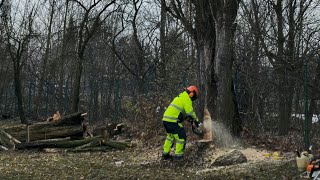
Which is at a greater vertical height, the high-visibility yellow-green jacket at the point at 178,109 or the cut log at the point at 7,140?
the high-visibility yellow-green jacket at the point at 178,109

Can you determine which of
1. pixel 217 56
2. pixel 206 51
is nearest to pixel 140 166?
pixel 217 56

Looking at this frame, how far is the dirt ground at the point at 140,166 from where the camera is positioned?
7.34 m

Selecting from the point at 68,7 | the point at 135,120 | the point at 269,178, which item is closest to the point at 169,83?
the point at 135,120

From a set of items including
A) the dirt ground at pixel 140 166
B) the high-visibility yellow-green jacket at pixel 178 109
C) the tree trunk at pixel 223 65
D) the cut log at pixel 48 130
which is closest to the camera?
the dirt ground at pixel 140 166

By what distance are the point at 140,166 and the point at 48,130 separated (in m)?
4.64

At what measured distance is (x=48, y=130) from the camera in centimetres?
1223

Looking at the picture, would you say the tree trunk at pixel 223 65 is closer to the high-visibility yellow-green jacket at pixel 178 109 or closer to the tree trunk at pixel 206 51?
the tree trunk at pixel 206 51

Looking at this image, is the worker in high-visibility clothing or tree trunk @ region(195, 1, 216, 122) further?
tree trunk @ region(195, 1, 216, 122)

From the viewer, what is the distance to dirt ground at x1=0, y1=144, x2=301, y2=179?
734cm

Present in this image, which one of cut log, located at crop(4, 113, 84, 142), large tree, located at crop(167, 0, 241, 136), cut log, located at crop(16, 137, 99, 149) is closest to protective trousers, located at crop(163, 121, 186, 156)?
large tree, located at crop(167, 0, 241, 136)

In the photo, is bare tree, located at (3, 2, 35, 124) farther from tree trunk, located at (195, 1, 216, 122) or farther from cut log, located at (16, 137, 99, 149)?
tree trunk, located at (195, 1, 216, 122)

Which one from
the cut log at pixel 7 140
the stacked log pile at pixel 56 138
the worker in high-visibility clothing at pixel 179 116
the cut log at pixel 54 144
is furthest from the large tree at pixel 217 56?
the cut log at pixel 7 140

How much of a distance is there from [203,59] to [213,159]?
2841mm

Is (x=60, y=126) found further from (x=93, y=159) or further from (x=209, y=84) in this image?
(x=209, y=84)
